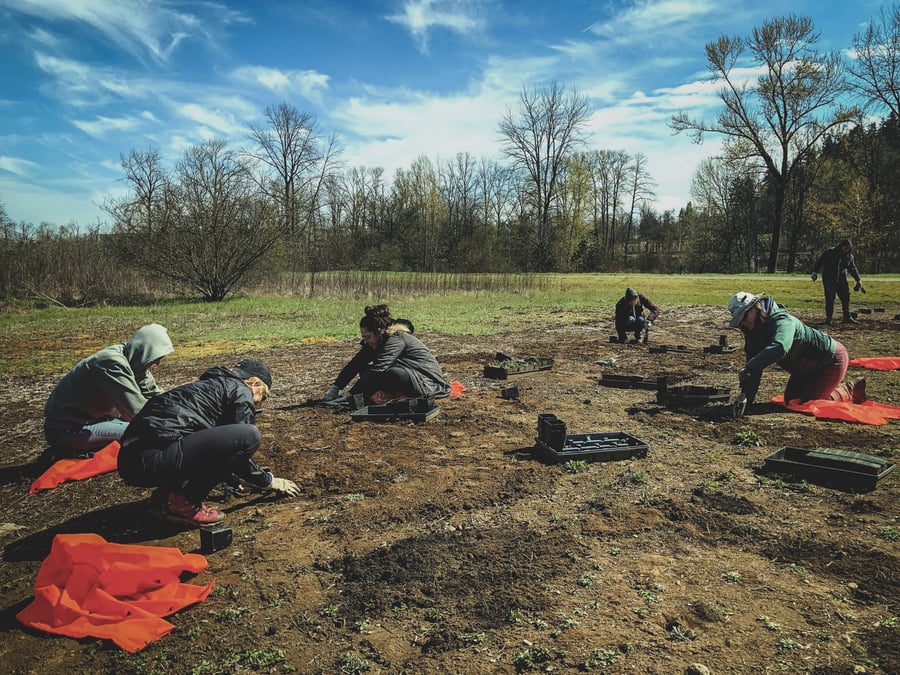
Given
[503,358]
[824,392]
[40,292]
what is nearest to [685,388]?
[824,392]

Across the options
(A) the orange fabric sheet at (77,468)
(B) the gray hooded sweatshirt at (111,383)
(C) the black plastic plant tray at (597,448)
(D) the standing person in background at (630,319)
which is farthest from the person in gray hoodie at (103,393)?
(D) the standing person in background at (630,319)

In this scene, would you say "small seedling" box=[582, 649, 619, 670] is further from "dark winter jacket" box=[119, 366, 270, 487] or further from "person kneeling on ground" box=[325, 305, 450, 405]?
"person kneeling on ground" box=[325, 305, 450, 405]

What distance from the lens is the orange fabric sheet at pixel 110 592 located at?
2783 mm

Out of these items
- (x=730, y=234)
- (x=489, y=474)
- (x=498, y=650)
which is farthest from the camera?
(x=730, y=234)

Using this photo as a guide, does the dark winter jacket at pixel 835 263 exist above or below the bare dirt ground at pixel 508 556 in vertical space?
above

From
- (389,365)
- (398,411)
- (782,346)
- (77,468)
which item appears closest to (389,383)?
(389,365)

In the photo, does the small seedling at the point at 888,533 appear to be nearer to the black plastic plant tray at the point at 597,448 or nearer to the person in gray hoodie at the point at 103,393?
the black plastic plant tray at the point at 597,448

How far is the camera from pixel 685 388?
22.9ft

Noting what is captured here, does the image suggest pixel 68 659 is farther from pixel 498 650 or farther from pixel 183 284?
pixel 183 284

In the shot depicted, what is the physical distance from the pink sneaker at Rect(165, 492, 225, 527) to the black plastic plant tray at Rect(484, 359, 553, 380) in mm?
5277

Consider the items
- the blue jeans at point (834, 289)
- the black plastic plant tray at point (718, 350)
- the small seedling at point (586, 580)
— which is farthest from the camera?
the blue jeans at point (834, 289)

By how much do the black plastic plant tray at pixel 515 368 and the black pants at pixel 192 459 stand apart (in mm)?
5055

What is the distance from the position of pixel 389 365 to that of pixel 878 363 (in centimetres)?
772

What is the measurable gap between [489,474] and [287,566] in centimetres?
193
